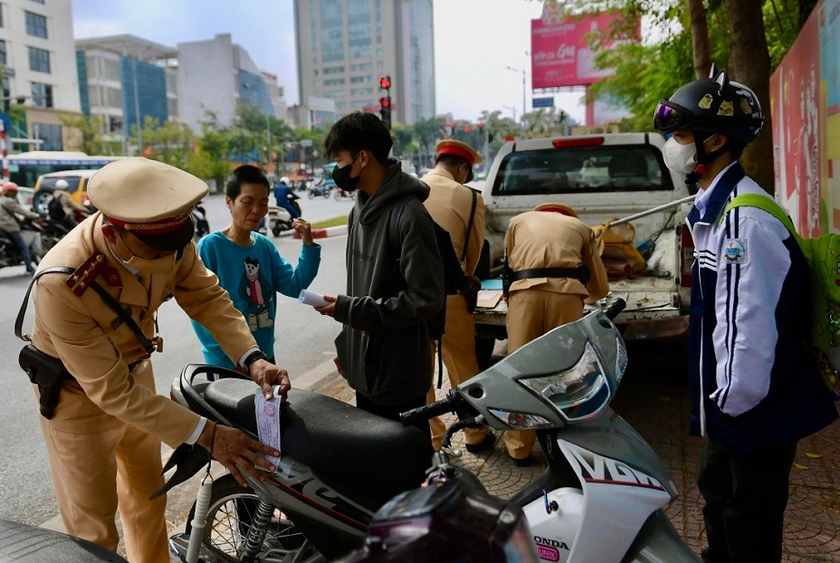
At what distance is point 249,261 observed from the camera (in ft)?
11.2

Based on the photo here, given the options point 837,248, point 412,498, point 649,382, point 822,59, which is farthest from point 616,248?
point 412,498

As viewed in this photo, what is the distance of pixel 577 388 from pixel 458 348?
8.40 feet

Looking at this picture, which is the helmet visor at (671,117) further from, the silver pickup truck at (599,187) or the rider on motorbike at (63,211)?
the rider on motorbike at (63,211)

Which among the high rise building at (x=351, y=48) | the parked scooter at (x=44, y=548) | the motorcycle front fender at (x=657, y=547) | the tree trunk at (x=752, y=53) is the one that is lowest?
the motorcycle front fender at (x=657, y=547)

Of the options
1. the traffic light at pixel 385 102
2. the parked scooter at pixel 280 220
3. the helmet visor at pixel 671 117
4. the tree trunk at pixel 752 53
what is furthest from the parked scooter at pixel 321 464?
the parked scooter at pixel 280 220

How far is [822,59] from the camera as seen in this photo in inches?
211

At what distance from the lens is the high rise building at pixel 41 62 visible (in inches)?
1971

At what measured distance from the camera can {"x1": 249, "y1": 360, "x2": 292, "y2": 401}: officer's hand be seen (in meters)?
2.23

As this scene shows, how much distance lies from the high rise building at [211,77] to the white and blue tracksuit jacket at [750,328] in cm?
9725

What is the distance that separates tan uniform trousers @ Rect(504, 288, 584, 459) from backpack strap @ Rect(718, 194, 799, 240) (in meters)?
1.85

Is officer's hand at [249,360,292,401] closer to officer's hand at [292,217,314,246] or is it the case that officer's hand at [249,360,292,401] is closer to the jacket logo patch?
officer's hand at [292,217,314,246]

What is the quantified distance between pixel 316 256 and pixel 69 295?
1455 mm

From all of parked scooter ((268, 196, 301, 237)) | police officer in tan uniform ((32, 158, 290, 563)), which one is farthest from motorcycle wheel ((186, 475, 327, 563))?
parked scooter ((268, 196, 301, 237))

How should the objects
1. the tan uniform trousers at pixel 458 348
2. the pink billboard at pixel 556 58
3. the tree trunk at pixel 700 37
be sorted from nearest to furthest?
the tan uniform trousers at pixel 458 348
the tree trunk at pixel 700 37
the pink billboard at pixel 556 58
